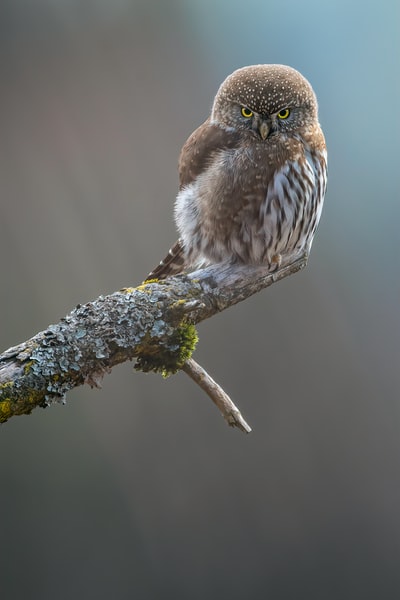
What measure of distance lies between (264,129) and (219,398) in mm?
1030

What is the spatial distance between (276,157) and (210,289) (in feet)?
2.21

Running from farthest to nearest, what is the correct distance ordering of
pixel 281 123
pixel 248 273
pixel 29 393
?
pixel 281 123 → pixel 248 273 → pixel 29 393

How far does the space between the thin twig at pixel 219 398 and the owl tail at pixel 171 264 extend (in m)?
0.79

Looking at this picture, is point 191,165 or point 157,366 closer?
point 157,366

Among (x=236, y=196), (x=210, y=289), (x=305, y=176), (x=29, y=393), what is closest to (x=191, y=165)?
(x=236, y=196)

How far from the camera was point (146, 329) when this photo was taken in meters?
2.10

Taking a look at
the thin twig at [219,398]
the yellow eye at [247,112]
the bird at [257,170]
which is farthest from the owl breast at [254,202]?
the thin twig at [219,398]

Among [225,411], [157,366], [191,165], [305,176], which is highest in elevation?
[191,165]

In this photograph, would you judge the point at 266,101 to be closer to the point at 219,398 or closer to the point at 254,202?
the point at 254,202

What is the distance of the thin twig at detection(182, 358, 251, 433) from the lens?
7.47 ft

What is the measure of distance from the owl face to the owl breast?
3.8 inches

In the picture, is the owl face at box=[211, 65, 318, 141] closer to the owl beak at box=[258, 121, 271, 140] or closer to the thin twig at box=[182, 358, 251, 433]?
the owl beak at box=[258, 121, 271, 140]

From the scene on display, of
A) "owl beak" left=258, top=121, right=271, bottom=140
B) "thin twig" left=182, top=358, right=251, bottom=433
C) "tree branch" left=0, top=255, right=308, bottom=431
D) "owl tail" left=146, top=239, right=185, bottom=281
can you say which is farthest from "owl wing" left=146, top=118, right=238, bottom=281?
"thin twig" left=182, top=358, right=251, bottom=433

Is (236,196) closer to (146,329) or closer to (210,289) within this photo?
(210,289)
